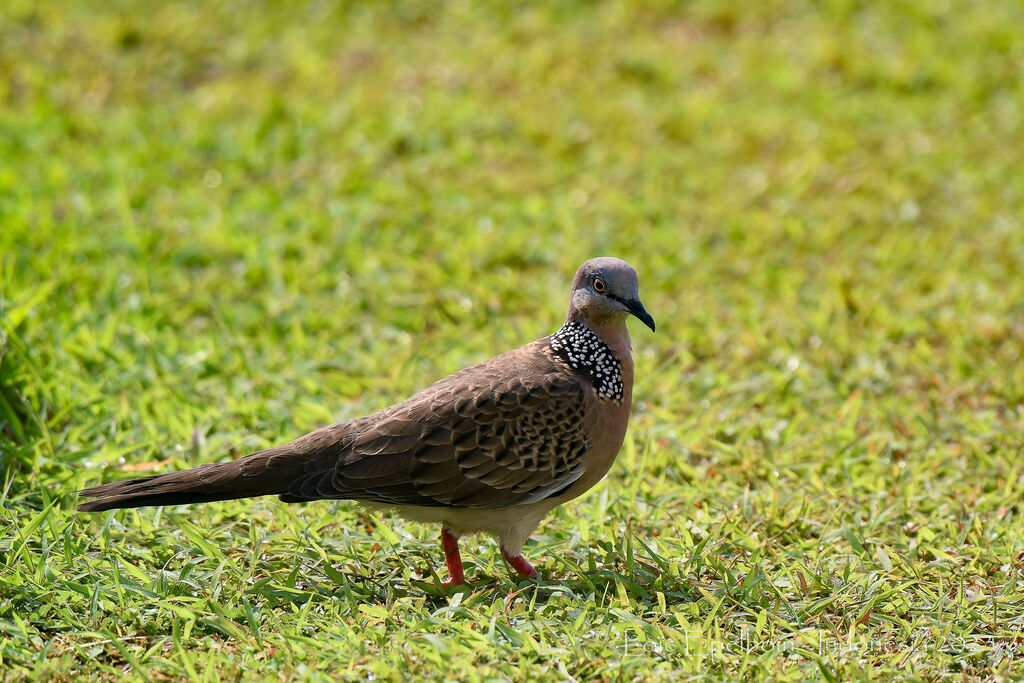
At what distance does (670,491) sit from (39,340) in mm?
3024

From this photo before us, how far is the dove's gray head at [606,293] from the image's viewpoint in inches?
174

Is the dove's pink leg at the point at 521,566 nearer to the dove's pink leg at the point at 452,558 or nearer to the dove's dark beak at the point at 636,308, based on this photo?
the dove's pink leg at the point at 452,558

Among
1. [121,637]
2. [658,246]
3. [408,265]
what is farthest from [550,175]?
[121,637]

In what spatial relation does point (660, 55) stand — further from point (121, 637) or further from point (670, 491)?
point (121, 637)

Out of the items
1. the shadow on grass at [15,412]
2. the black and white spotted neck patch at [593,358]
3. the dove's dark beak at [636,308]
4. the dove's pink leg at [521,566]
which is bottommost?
the dove's pink leg at [521,566]

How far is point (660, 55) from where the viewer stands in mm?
9852

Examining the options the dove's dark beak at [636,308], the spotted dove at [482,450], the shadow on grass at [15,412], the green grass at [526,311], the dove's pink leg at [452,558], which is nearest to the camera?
the green grass at [526,311]

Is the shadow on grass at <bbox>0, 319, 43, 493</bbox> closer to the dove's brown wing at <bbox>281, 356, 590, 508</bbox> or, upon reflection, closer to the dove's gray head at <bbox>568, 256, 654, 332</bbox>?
the dove's brown wing at <bbox>281, 356, 590, 508</bbox>

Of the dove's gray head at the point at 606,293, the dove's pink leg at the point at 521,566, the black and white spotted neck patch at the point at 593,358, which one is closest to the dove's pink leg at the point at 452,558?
the dove's pink leg at the point at 521,566

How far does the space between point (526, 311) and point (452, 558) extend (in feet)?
9.13

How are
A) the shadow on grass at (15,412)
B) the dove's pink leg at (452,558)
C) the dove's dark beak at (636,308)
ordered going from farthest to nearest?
1. the shadow on grass at (15,412)
2. the dove's dark beak at (636,308)
3. the dove's pink leg at (452,558)

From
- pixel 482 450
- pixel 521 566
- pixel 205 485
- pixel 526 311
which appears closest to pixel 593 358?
pixel 482 450

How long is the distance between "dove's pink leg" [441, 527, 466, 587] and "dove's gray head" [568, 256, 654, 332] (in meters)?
0.99

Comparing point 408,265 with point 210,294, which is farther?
point 408,265
